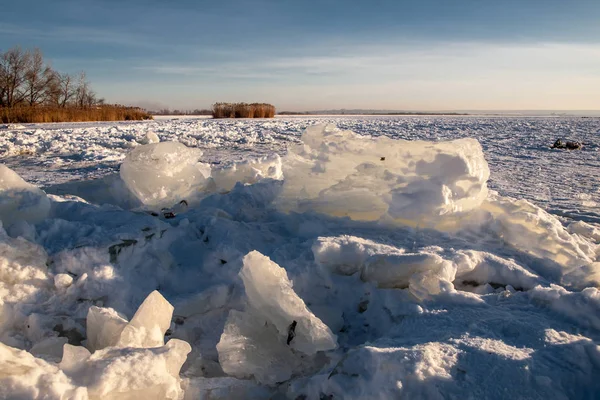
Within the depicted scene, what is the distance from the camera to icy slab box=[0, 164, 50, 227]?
3.06 m

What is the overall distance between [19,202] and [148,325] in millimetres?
1908

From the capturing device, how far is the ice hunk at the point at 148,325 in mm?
1792

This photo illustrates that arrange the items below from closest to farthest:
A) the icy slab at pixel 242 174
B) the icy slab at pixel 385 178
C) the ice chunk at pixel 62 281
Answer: the ice chunk at pixel 62 281, the icy slab at pixel 385 178, the icy slab at pixel 242 174

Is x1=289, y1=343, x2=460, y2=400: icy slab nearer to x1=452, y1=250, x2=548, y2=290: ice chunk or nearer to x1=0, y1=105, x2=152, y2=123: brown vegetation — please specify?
x1=452, y1=250, x2=548, y2=290: ice chunk

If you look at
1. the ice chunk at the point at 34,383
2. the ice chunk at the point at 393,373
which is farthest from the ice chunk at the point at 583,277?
the ice chunk at the point at 34,383

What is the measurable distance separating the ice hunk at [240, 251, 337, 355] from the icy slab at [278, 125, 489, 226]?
140 cm

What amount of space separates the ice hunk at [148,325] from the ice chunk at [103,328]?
61 mm

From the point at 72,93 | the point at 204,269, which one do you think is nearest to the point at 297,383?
the point at 204,269

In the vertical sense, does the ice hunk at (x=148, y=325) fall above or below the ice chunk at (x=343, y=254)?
below

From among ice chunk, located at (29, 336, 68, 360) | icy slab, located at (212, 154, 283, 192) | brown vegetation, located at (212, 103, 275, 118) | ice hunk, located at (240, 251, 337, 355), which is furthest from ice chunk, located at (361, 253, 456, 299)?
brown vegetation, located at (212, 103, 275, 118)

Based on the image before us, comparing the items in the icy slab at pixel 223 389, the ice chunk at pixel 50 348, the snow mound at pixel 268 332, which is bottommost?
the icy slab at pixel 223 389

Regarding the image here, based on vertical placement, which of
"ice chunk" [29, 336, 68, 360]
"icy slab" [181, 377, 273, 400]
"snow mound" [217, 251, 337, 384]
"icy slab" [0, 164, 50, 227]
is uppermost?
"icy slab" [0, 164, 50, 227]

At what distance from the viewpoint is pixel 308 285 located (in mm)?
2441

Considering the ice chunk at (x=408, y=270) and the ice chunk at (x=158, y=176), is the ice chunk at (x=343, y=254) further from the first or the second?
the ice chunk at (x=158, y=176)
